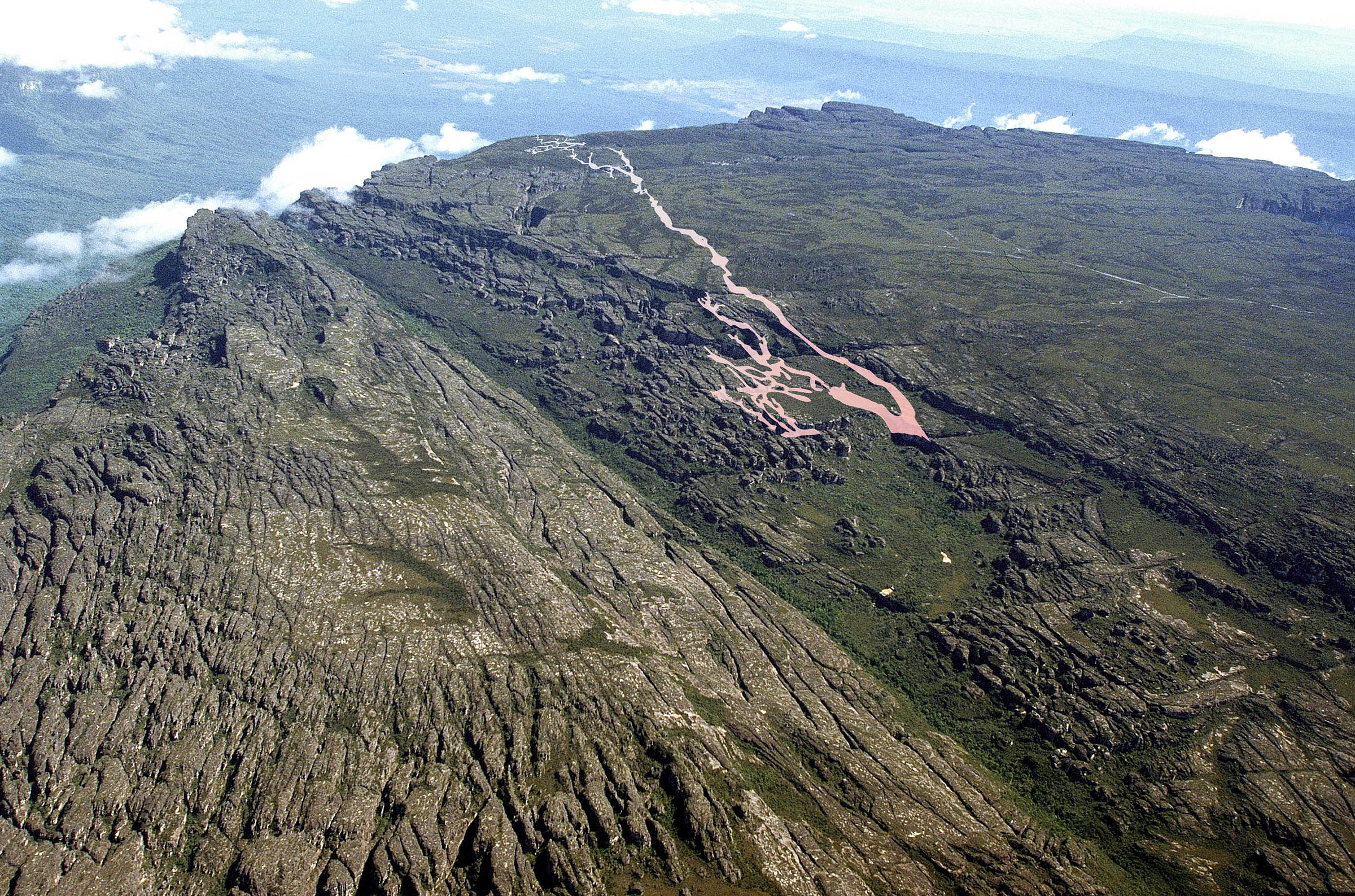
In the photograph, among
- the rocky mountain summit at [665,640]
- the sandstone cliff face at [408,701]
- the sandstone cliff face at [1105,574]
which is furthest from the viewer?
the sandstone cliff face at [1105,574]

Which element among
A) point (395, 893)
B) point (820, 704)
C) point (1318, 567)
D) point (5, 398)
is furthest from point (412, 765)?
point (5, 398)

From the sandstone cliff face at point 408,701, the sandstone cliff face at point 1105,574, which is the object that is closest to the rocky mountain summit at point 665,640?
the sandstone cliff face at point 408,701

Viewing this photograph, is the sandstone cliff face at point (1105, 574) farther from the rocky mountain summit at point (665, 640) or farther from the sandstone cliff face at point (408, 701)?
the sandstone cliff face at point (408, 701)

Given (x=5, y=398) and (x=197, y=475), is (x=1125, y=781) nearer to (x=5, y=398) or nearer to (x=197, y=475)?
(x=197, y=475)

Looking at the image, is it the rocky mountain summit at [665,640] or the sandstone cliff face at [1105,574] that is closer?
the rocky mountain summit at [665,640]

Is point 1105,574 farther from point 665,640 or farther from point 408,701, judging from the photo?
point 408,701

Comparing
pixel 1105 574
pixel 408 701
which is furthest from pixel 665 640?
pixel 1105 574

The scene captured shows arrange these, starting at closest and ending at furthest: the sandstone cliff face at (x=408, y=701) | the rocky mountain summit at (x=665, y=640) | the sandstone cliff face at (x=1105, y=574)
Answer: the sandstone cliff face at (x=408, y=701)
the rocky mountain summit at (x=665, y=640)
the sandstone cliff face at (x=1105, y=574)
